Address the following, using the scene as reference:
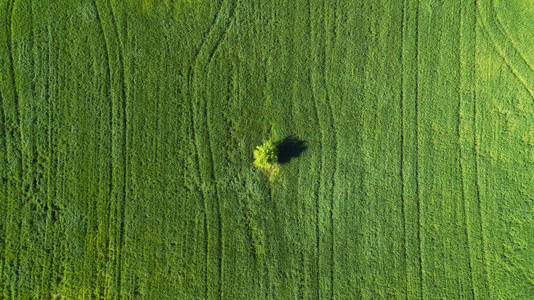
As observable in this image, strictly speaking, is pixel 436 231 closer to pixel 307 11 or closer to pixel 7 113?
pixel 307 11

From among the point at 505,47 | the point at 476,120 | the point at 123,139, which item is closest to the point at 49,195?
the point at 123,139

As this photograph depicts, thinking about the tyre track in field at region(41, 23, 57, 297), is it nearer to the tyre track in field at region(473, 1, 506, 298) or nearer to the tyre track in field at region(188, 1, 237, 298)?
the tyre track in field at region(188, 1, 237, 298)

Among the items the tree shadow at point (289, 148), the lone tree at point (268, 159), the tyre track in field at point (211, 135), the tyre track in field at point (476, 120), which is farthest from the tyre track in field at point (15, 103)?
the tyre track in field at point (476, 120)

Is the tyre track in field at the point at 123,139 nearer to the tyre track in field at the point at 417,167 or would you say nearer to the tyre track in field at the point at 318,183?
the tyre track in field at the point at 318,183

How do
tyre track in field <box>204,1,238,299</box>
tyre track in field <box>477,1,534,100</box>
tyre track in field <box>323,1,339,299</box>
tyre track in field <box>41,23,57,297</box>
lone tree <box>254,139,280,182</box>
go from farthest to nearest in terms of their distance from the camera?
tyre track in field <box>477,1,534,100</box> → tyre track in field <box>323,1,339,299</box> → tyre track in field <box>204,1,238,299</box> → lone tree <box>254,139,280,182</box> → tyre track in field <box>41,23,57,297</box>

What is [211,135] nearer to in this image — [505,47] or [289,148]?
[289,148]

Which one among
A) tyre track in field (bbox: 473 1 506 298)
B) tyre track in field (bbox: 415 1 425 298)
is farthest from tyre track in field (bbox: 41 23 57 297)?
tyre track in field (bbox: 473 1 506 298)
